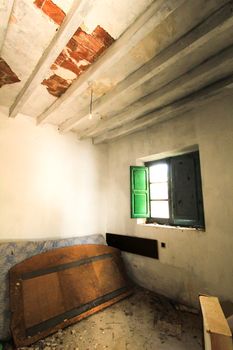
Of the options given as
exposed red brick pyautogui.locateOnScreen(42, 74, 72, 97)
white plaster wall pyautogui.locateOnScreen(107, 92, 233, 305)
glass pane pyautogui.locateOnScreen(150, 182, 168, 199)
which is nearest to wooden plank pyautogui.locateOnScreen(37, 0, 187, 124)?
A: exposed red brick pyautogui.locateOnScreen(42, 74, 72, 97)

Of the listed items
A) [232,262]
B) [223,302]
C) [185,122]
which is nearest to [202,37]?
[185,122]

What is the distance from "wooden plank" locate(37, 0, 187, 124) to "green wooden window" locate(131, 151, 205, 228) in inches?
70.7

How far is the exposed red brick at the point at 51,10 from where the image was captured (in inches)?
55.5

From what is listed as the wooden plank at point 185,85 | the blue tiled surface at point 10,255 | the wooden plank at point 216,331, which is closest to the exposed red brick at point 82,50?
the wooden plank at point 185,85

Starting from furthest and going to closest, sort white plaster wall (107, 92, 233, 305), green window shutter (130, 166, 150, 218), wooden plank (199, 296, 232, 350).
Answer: green window shutter (130, 166, 150, 218)
white plaster wall (107, 92, 233, 305)
wooden plank (199, 296, 232, 350)

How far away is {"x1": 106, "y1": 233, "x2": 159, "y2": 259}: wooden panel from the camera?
308cm

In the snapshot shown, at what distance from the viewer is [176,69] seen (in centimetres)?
205

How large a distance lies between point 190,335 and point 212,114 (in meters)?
2.78

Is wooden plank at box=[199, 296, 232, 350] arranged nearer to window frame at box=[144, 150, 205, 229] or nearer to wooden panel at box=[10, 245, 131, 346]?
window frame at box=[144, 150, 205, 229]

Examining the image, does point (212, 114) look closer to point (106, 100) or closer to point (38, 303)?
point (106, 100)

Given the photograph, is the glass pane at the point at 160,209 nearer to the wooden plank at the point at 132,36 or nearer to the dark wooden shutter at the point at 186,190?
the dark wooden shutter at the point at 186,190

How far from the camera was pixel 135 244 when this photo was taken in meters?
3.38

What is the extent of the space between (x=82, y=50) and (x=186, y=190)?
7.95 ft

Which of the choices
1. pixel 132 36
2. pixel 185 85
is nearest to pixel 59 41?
pixel 132 36
